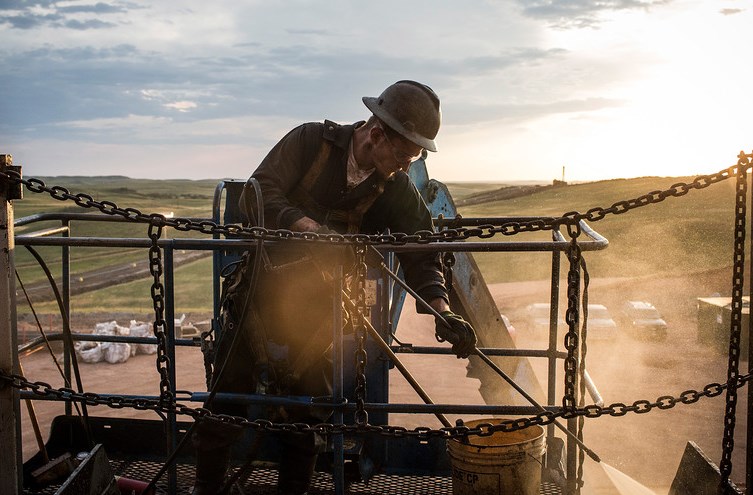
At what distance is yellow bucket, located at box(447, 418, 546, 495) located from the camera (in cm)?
383

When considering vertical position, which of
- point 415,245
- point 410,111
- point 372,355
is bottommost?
point 372,355

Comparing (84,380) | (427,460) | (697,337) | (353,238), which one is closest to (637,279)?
(697,337)

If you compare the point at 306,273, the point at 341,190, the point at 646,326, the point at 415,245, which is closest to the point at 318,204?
the point at 341,190

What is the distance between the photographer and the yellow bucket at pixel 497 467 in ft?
12.6

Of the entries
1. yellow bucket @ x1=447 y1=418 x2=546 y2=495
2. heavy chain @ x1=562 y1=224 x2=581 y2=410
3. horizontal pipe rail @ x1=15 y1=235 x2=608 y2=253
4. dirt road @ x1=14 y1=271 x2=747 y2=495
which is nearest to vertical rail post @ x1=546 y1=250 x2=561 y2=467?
horizontal pipe rail @ x1=15 y1=235 x2=608 y2=253

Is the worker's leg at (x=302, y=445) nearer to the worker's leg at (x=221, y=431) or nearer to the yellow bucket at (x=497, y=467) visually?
the worker's leg at (x=221, y=431)

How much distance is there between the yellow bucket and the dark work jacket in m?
1.07

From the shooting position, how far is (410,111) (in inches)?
173

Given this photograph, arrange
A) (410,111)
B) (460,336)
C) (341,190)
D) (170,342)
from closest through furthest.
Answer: (460,336) → (170,342) → (410,111) → (341,190)

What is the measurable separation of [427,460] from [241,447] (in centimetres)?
131

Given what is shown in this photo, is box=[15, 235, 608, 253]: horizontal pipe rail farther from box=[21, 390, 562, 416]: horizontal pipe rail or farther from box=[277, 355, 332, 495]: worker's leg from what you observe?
box=[277, 355, 332, 495]: worker's leg

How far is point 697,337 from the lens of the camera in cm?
1655

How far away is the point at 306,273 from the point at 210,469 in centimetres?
133

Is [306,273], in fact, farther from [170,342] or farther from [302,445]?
[302,445]
